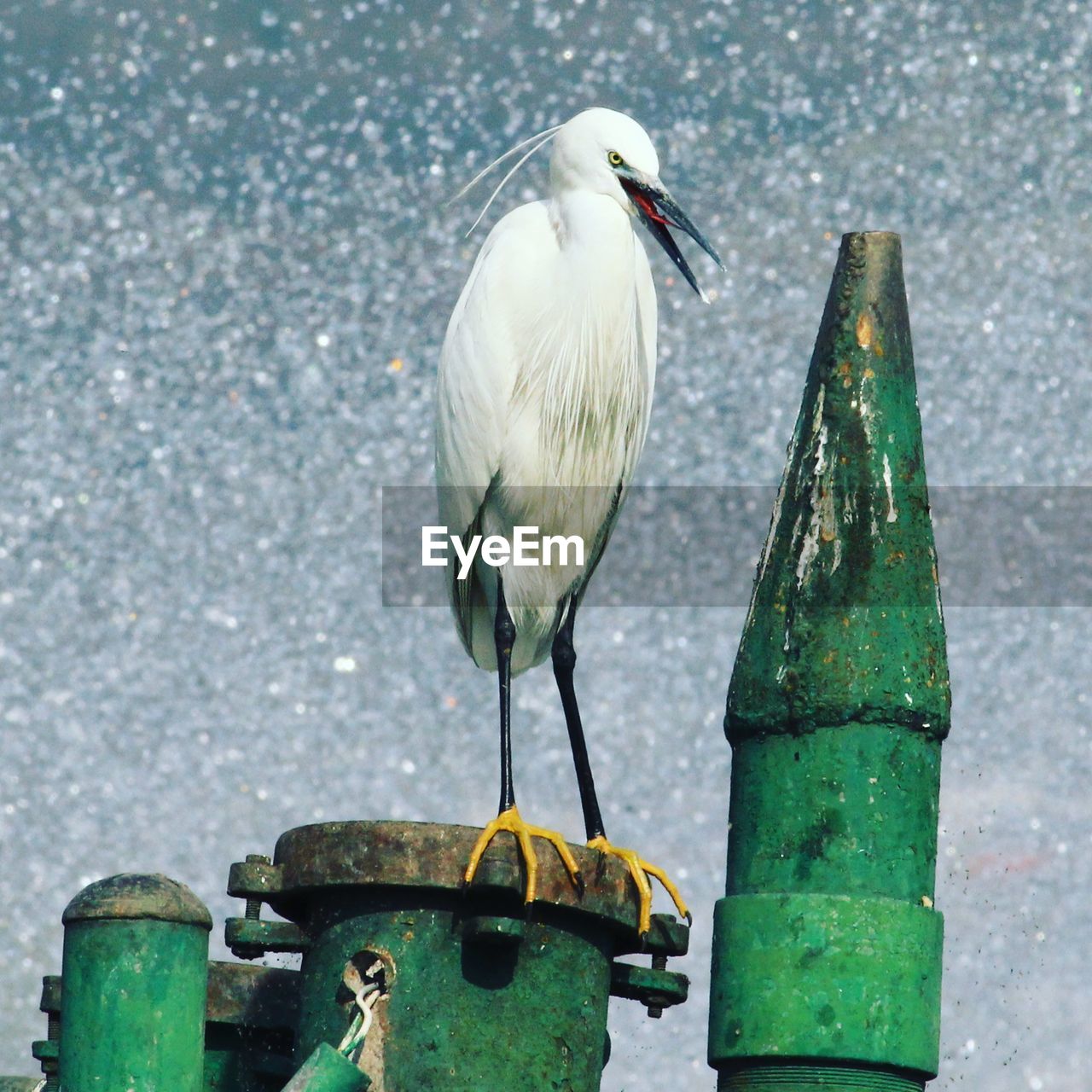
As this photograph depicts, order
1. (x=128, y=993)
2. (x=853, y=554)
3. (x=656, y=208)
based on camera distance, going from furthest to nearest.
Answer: (x=656, y=208), (x=853, y=554), (x=128, y=993)

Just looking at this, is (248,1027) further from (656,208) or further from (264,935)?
(656,208)

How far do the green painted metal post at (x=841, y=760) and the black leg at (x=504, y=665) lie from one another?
1016mm

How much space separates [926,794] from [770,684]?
1.14 feet

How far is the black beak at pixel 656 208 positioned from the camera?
16.0 ft

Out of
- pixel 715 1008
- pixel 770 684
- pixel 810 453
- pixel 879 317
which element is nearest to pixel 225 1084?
pixel 715 1008

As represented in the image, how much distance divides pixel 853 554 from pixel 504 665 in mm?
1567

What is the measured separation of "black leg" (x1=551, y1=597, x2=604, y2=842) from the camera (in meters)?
4.59

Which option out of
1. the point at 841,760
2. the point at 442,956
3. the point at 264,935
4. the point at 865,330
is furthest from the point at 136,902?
the point at 865,330

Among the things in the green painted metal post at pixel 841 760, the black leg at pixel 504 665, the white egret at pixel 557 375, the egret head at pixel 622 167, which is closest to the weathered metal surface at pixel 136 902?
the green painted metal post at pixel 841 760

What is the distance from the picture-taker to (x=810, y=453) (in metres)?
3.77

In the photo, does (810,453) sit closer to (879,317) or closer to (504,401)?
(879,317)

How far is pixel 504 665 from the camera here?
502cm

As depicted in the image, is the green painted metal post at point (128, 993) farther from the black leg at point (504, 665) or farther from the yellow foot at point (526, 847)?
the black leg at point (504, 665)

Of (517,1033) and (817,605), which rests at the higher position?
(817,605)
